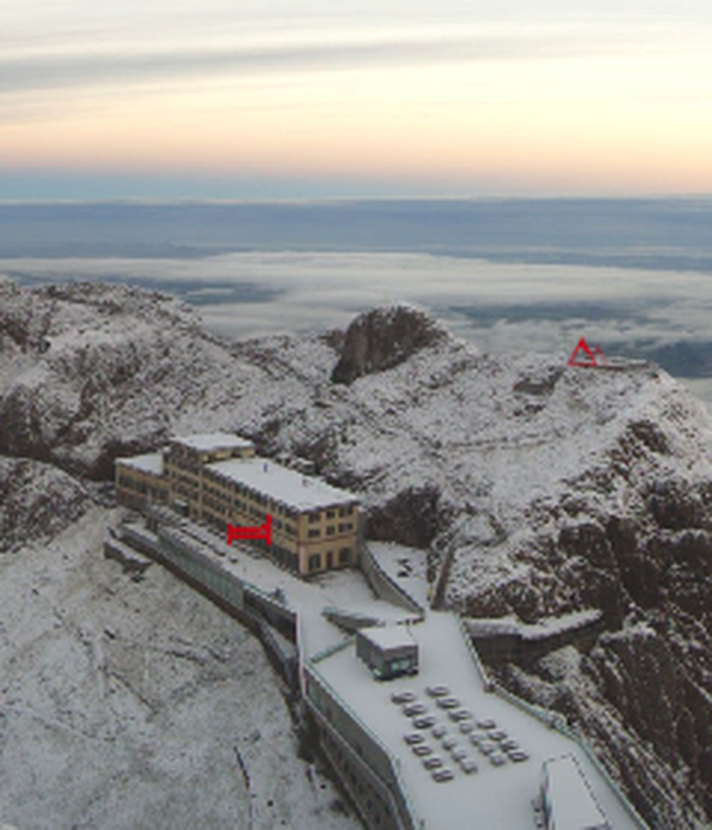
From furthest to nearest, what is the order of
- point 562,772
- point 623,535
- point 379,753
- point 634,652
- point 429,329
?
point 429,329 → point 623,535 → point 634,652 → point 379,753 → point 562,772

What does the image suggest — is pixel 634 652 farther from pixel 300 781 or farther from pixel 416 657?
pixel 300 781

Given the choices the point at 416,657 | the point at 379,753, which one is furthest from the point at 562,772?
the point at 416,657

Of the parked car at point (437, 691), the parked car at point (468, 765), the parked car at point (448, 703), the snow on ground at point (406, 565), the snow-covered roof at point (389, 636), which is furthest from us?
the snow on ground at point (406, 565)

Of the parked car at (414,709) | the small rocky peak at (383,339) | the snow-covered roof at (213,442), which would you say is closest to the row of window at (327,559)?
the snow-covered roof at (213,442)

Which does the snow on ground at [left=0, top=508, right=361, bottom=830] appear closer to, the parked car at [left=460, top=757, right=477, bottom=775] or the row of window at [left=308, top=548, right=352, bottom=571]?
the row of window at [left=308, top=548, right=352, bottom=571]

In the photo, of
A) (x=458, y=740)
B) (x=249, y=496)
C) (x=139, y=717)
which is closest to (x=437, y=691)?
(x=458, y=740)

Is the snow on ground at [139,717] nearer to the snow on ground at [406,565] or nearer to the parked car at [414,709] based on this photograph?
the parked car at [414,709]
